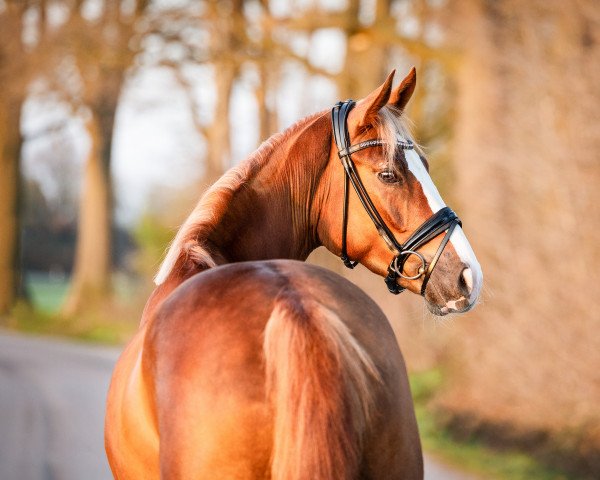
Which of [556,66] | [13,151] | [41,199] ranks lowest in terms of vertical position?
[41,199]

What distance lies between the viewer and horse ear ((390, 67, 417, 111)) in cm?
371

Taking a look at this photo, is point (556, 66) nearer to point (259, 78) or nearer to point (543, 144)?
point (543, 144)

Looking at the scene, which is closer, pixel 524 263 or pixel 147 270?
pixel 524 263

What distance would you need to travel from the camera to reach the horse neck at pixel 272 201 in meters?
3.62

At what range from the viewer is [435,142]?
14891 mm

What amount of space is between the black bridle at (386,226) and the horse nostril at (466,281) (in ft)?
0.41

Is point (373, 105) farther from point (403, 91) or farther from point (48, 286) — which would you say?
point (48, 286)

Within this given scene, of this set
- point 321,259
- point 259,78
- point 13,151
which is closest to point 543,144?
point 321,259

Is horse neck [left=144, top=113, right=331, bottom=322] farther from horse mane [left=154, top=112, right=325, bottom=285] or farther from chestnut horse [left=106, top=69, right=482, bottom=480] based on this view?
chestnut horse [left=106, top=69, right=482, bottom=480]

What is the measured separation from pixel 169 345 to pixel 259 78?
17.2 m

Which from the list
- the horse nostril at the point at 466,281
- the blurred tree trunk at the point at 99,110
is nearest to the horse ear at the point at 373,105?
the horse nostril at the point at 466,281

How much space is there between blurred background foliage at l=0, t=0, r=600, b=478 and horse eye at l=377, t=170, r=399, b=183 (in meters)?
0.72

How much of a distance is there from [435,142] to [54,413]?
7802mm

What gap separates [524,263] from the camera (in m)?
9.23
